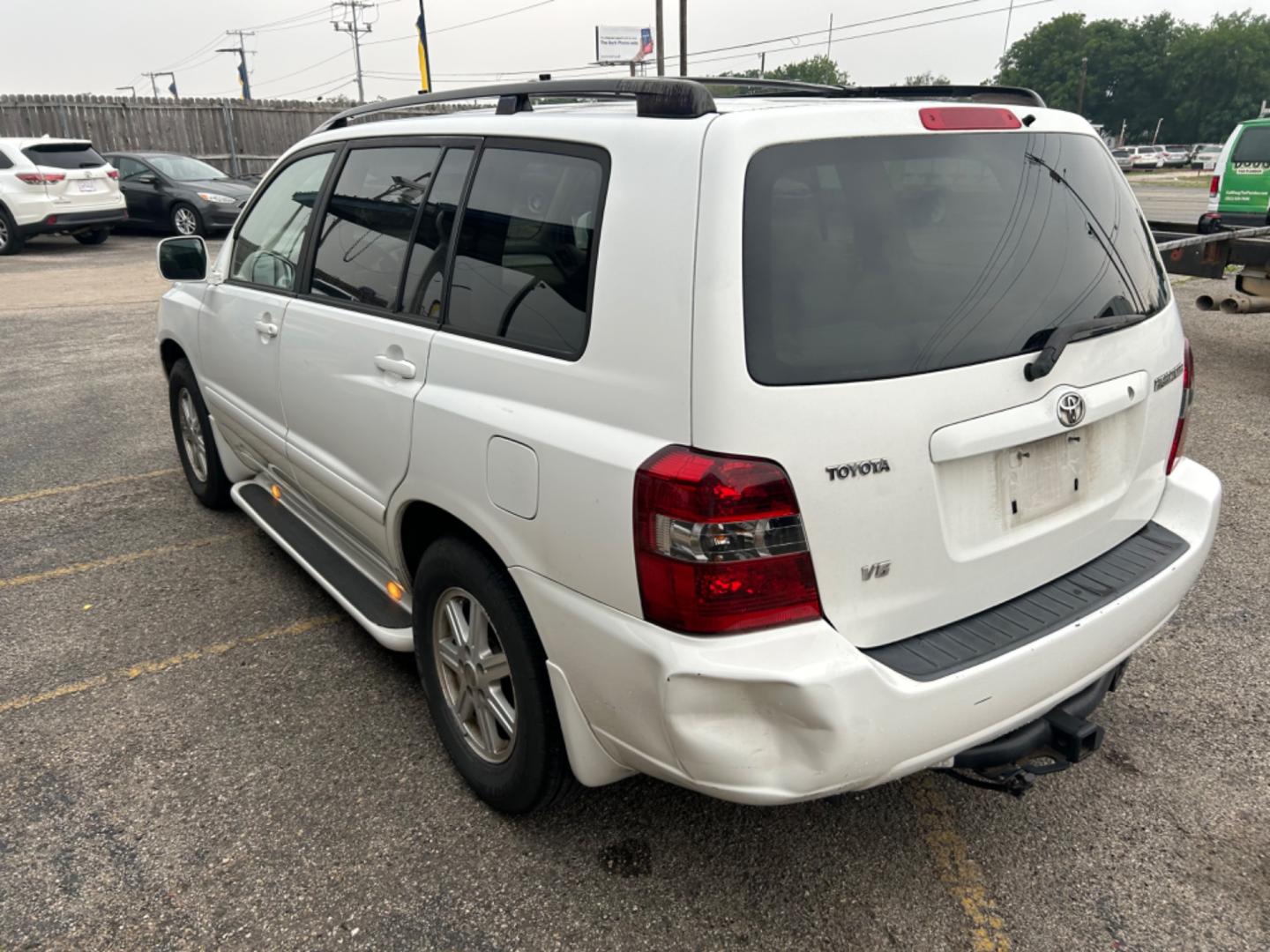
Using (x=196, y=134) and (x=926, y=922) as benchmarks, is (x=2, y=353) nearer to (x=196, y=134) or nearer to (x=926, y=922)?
(x=926, y=922)

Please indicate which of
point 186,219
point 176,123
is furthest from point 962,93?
point 176,123

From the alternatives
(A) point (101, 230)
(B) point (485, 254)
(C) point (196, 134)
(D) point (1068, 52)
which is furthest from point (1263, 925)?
(D) point (1068, 52)

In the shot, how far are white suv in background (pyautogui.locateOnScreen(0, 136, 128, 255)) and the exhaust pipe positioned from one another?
16397mm

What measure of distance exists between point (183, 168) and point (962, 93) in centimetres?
1795

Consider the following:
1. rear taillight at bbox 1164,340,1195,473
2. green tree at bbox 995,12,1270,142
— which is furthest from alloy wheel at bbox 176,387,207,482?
green tree at bbox 995,12,1270,142

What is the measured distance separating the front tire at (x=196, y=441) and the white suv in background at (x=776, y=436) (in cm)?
221

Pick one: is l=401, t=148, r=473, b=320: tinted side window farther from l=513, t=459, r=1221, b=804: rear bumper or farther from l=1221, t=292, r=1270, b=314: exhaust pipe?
l=1221, t=292, r=1270, b=314: exhaust pipe

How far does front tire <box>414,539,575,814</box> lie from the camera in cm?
221

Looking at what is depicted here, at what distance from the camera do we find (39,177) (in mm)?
14953

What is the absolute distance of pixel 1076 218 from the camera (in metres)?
2.23

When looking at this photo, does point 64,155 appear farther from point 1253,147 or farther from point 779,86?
point 1253,147

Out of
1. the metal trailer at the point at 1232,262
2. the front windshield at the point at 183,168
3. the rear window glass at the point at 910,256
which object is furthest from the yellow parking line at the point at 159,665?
the front windshield at the point at 183,168

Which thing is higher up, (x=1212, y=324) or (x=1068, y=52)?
(x=1068, y=52)

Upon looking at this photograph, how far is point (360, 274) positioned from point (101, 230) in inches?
669
